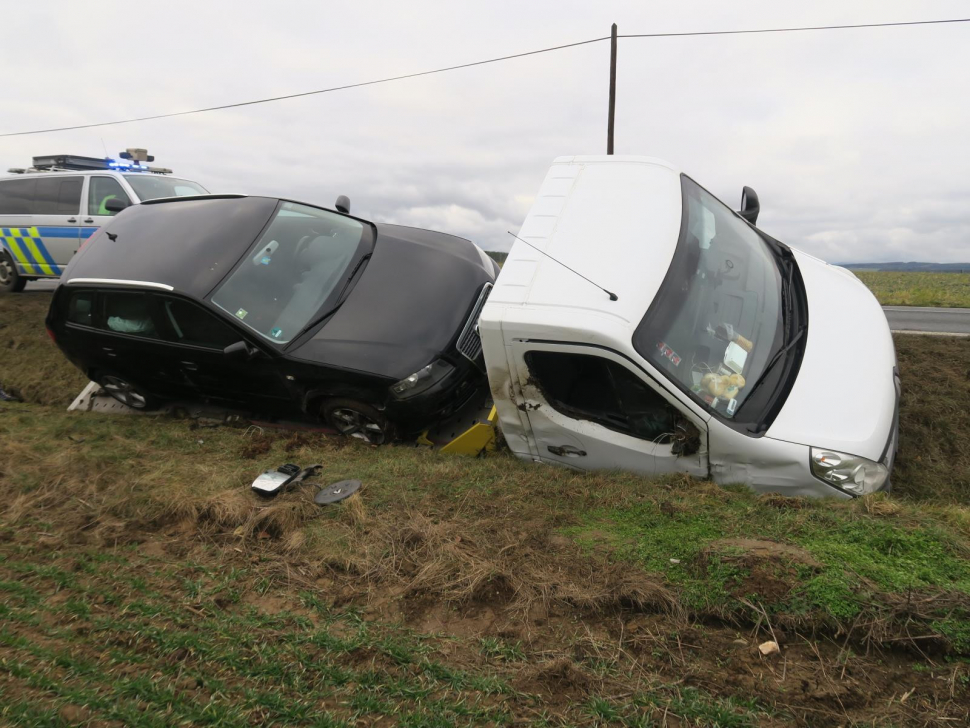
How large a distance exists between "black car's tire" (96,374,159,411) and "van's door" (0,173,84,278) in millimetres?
3918

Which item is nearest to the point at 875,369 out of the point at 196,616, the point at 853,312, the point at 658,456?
the point at 853,312

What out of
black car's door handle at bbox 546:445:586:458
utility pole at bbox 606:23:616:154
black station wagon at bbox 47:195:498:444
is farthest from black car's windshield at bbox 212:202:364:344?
utility pole at bbox 606:23:616:154

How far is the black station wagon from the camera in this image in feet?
17.0

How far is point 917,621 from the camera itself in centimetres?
256

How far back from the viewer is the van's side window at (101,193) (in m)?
9.16

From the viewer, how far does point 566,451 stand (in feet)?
14.4

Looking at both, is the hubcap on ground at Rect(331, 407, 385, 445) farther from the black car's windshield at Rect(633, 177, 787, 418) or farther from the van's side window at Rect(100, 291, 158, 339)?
the black car's windshield at Rect(633, 177, 787, 418)

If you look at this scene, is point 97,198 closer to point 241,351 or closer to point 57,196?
point 57,196

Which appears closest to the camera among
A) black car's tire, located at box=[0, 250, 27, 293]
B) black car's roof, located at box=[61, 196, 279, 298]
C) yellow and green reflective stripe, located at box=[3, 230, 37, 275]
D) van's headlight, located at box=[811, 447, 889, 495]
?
van's headlight, located at box=[811, 447, 889, 495]

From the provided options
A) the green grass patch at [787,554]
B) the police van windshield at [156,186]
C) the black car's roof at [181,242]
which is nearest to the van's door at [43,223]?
the police van windshield at [156,186]

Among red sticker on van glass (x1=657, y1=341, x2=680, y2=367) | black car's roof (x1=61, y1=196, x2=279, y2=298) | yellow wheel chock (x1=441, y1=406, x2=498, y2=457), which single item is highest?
black car's roof (x1=61, y1=196, x2=279, y2=298)

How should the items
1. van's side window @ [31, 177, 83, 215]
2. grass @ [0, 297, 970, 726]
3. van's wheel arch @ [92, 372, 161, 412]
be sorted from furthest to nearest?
1. van's side window @ [31, 177, 83, 215]
2. van's wheel arch @ [92, 372, 161, 412]
3. grass @ [0, 297, 970, 726]

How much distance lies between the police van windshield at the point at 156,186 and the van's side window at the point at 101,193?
0.20 m

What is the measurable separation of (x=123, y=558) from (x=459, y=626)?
200 centimetres
